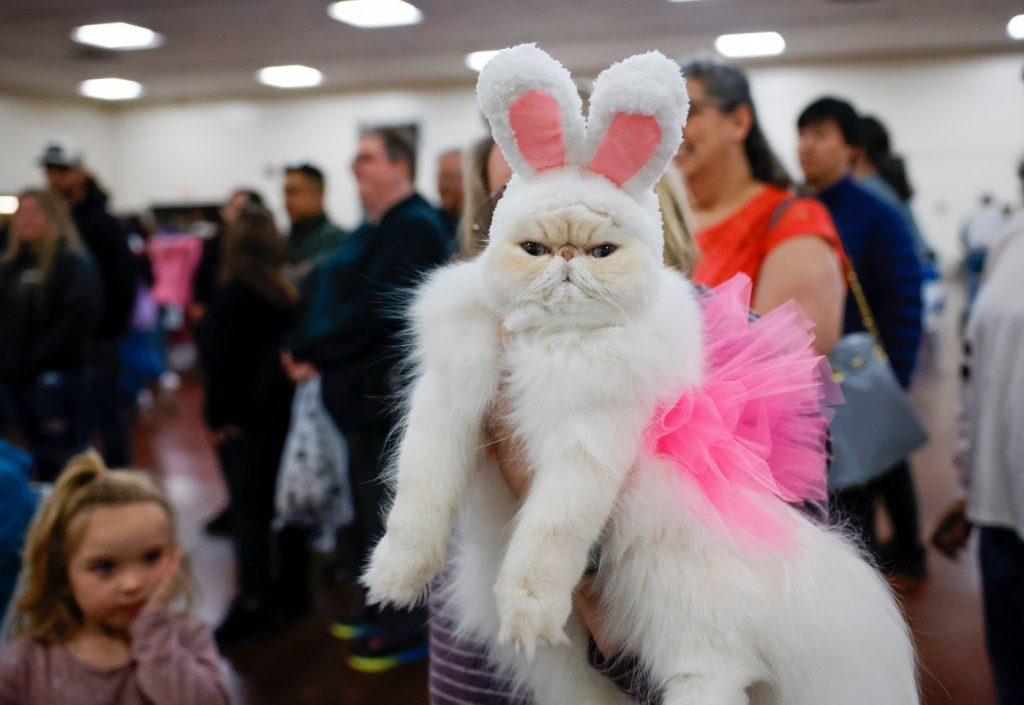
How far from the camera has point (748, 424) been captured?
870mm

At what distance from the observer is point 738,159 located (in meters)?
1.70

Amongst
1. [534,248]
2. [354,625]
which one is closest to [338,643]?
[354,625]

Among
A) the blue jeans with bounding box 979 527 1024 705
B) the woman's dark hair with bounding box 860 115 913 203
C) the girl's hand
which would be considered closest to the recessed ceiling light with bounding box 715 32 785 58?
the woman's dark hair with bounding box 860 115 913 203

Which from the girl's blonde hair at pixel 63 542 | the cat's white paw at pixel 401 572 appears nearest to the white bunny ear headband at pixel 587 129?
the cat's white paw at pixel 401 572

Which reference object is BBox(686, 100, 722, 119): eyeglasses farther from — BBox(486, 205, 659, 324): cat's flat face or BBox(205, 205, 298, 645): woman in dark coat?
BBox(205, 205, 298, 645): woman in dark coat

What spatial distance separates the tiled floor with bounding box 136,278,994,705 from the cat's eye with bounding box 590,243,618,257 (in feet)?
1.80

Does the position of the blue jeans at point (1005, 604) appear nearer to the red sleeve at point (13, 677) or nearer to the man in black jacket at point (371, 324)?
the man in black jacket at point (371, 324)

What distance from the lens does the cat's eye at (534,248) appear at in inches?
30.6

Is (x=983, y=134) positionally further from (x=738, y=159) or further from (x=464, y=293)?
(x=464, y=293)

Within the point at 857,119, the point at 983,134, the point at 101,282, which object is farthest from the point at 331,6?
the point at 983,134

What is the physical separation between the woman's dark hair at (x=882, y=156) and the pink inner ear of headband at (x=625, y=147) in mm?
2722

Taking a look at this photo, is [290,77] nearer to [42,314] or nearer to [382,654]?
[42,314]

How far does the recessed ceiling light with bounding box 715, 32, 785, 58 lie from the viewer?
657 centimetres

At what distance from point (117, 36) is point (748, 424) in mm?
7166
